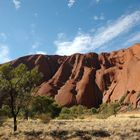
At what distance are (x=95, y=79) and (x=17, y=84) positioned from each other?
135843 mm

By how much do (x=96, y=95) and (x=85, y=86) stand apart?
25.6 ft

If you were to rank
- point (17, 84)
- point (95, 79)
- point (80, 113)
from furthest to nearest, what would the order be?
1. point (95, 79)
2. point (80, 113)
3. point (17, 84)

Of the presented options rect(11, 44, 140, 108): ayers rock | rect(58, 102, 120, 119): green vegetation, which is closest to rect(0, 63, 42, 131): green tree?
rect(58, 102, 120, 119): green vegetation

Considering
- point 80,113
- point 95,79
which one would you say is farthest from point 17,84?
point 95,79

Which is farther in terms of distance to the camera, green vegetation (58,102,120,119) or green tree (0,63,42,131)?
green vegetation (58,102,120,119)

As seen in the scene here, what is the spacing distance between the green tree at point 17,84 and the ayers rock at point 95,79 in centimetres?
8727

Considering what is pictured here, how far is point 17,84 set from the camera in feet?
121

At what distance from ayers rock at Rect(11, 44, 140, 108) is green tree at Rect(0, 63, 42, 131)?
3436 inches

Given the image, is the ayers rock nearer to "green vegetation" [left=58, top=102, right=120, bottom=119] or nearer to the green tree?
"green vegetation" [left=58, top=102, right=120, bottom=119]

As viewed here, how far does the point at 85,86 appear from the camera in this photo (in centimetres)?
16400

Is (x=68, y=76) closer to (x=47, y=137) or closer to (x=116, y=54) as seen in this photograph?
(x=116, y=54)

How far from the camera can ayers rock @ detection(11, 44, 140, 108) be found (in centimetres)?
14712

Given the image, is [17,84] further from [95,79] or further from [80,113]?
[95,79]

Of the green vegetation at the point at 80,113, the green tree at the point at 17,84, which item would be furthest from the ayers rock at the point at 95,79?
the green tree at the point at 17,84
